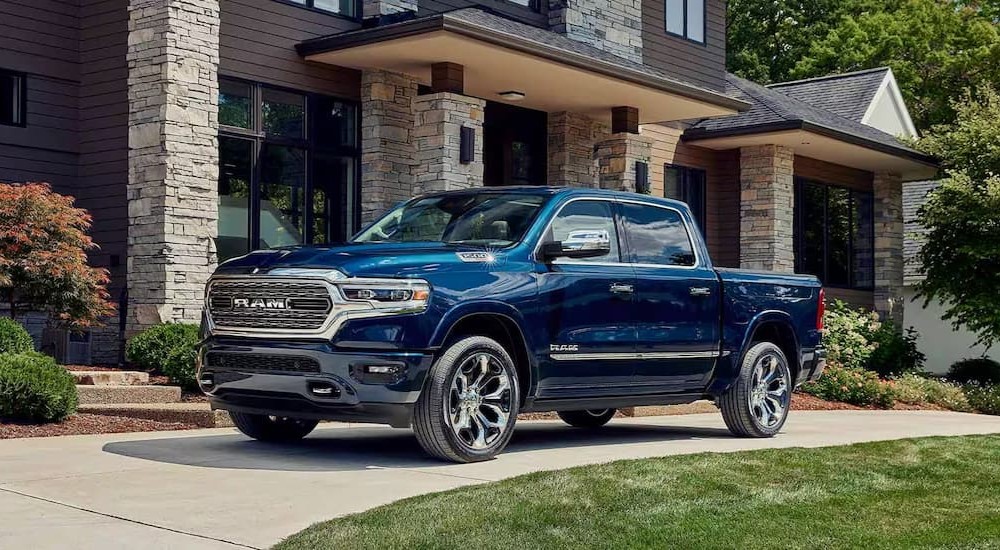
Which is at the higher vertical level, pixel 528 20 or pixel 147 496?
pixel 528 20

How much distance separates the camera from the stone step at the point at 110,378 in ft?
43.7

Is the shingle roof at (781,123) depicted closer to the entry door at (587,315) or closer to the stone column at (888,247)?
the stone column at (888,247)

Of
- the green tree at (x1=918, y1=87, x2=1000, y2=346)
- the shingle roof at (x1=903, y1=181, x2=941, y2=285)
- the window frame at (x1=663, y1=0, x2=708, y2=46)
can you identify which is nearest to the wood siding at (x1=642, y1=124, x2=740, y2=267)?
the window frame at (x1=663, y1=0, x2=708, y2=46)

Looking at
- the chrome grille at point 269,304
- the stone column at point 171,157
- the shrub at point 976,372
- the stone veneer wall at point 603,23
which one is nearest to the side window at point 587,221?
the chrome grille at point 269,304

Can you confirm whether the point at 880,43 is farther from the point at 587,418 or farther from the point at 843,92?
the point at 587,418

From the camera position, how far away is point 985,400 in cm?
2005

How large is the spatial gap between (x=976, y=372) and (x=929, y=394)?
258 inches

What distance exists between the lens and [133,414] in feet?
38.7

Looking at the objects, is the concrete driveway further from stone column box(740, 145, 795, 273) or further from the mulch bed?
stone column box(740, 145, 795, 273)

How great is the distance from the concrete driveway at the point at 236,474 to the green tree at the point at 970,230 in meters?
13.4

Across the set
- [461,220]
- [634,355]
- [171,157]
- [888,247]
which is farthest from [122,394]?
[888,247]

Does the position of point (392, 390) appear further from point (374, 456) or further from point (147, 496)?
point (147, 496)

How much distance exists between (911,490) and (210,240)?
34.6 feet

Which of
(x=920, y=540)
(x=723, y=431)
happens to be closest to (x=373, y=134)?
(x=723, y=431)
